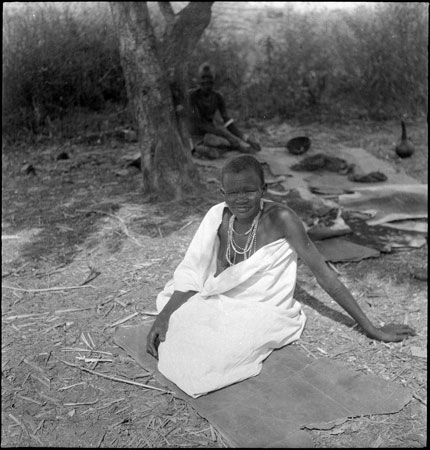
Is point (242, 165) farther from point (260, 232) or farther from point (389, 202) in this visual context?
point (389, 202)

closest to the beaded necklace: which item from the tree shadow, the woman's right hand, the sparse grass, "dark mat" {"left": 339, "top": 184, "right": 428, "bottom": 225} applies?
the woman's right hand

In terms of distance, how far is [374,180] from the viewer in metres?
6.61

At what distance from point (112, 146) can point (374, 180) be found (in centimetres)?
375

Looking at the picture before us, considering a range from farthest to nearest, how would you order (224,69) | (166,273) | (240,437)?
(224,69)
(166,273)
(240,437)

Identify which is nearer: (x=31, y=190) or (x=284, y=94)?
(x=31, y=190)

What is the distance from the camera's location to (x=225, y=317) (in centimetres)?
285

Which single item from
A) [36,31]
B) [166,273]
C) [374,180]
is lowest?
[374,180]

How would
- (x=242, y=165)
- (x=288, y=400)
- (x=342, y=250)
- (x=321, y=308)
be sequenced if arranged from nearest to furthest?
(x=288, y=400), (x=242, y=165), (x=321, y=308), (x=342, y=250)

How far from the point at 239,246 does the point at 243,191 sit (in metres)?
0.37

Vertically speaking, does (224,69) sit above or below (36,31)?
below

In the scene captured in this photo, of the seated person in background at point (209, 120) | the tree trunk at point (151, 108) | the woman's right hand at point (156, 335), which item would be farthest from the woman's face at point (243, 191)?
the seated person in background at point (209, 120)

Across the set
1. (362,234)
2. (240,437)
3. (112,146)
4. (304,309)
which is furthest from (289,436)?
(112,146)

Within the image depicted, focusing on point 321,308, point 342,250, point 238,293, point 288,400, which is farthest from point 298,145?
point 288,400

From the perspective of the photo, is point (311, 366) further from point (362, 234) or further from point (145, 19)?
point (145, 19)
